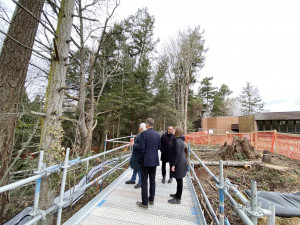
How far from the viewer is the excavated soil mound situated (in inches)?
310

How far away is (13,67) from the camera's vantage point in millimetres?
3107

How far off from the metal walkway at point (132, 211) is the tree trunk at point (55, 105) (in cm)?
82

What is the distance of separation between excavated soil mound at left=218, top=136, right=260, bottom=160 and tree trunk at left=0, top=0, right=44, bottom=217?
8.81 m

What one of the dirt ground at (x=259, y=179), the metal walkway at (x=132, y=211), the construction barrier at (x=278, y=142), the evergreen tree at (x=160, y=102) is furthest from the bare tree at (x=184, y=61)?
the metal walkway at (x=132, y=211)

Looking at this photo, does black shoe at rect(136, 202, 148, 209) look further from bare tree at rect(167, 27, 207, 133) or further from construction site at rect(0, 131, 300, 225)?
bare tree at rect(167, 27, 207, 133)

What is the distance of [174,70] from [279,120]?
51.4 feet

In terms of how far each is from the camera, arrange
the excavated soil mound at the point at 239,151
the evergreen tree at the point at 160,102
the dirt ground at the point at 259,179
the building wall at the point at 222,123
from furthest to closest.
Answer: the building wall at the point at 222,123
the evergreen tree at the point at 160,102
the excavated soil mound at the point at 239,151
the dirt ground at the point at 259,179

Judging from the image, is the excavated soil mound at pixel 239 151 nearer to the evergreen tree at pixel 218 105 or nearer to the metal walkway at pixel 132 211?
the metal walkway at pixel 132 211

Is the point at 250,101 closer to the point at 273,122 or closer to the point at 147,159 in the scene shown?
the point at 273,122

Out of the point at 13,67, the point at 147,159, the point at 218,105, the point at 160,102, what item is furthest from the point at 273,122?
the point at 13,67

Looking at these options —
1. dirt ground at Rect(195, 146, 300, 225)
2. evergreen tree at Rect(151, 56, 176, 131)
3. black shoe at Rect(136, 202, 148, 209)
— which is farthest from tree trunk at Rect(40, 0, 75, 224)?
evergreen tree at Rect(151, 56, 176, 131)

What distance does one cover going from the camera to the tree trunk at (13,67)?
3.07 metres

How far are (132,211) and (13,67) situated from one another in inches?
147

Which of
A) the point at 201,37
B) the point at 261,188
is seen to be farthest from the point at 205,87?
the point at 261,188
